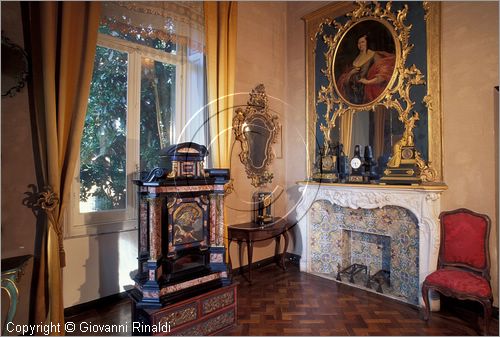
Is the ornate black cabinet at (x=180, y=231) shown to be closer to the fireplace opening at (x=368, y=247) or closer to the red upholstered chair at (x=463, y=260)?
the fireplace opening at (x=368, y=247)

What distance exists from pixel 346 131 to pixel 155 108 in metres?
2.38

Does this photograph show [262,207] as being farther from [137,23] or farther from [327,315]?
[137,23]

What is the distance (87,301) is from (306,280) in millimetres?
2411

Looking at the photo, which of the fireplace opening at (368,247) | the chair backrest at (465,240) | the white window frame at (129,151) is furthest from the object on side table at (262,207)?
the chair backrest at (465,240)

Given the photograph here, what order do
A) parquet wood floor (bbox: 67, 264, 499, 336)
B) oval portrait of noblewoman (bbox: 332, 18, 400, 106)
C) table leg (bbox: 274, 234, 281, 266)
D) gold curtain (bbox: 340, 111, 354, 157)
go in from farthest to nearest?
table leg (bbox: 274, 234, 281, 266)
gold curtain (bbox: 340, 111, 354, 157)
oval portrait of noblewoman (bbox: 332, 18, 400, 106)
parquet wood floor (bbox: 67, 264, 499, 336)

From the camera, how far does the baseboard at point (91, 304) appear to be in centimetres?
251

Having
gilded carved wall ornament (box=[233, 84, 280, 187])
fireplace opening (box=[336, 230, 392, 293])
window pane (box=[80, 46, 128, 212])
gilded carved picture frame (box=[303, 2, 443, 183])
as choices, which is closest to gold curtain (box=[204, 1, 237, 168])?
gilded carved wall ornament (box=[233, 84, 280, 187])

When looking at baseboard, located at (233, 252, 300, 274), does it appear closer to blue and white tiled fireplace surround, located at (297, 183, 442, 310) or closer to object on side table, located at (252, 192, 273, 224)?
blue and white tiled fireplace surround, located at (297, 183, 442, 310)

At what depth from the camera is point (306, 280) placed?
3.49 metres

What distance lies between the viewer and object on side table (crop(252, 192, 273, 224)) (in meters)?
3.66

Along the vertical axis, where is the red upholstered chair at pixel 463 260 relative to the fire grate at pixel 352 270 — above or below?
above

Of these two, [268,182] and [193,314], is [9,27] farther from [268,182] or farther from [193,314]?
[268,182]

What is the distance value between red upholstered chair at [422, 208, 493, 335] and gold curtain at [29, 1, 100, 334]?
124 inches

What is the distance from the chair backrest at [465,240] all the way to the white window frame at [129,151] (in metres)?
3.00
